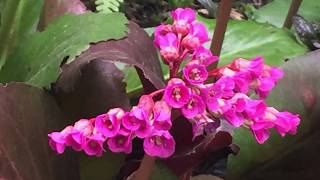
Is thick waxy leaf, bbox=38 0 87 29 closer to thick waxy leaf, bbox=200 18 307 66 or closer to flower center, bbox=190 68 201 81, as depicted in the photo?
thick waxy leaf, bbox=200 18 307 66

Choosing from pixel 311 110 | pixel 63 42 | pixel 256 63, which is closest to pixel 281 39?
pixel 311 110

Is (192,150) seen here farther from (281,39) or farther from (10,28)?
(281,39)

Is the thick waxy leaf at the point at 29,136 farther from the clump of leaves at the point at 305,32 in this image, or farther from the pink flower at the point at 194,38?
the clump of leaves at the point at 305,32

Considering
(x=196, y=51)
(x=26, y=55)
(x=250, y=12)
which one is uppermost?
(x=196, y=51)

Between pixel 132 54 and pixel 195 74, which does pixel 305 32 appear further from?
pixel 195 74

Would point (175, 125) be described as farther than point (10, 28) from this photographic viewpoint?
No

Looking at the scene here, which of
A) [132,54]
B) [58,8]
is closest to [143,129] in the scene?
[132,54]

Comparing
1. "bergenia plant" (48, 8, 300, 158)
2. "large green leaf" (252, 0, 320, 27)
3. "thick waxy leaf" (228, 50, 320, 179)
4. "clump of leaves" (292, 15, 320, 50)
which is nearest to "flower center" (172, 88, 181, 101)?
"bergenia plant" (48, 8, 300, 158)

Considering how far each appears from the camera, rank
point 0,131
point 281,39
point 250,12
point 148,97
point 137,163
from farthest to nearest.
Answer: point 250,12
point 281,39
point 137,163
point 0,131
point 148,97
